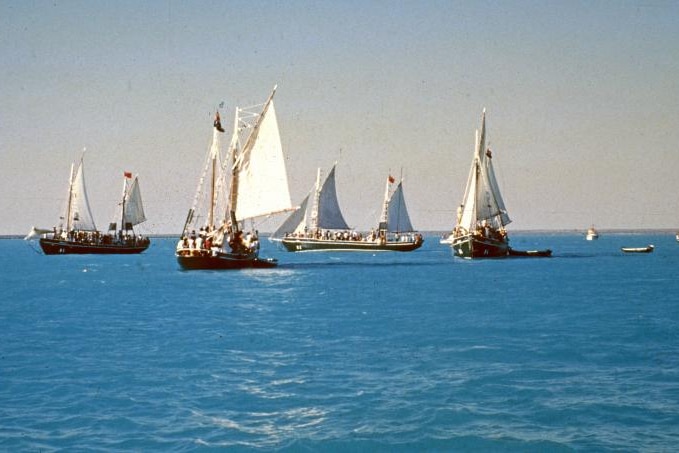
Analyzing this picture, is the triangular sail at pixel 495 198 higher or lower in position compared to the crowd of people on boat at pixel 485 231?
higher

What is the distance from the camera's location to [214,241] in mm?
77688

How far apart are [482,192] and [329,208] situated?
34244 millimetres

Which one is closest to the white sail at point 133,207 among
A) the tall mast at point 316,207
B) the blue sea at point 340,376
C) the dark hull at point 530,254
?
the tall mast at point 316,207

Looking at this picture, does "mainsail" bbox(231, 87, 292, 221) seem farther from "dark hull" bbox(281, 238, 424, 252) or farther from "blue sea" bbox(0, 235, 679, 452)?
"dark hull" bbox(281, 238, 424, 252)

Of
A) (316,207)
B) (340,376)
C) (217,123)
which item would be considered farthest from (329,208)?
(340,376)

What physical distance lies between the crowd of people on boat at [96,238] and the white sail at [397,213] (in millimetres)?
49090

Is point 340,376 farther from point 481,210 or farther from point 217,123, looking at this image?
point 481,210

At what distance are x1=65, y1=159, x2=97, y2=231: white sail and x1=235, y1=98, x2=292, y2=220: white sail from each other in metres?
A: 56.1

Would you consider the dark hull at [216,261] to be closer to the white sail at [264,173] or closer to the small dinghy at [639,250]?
the white sail at [264,173]

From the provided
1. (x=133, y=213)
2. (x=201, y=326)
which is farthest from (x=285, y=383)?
(x=133, y=213)

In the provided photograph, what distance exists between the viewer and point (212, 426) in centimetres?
1811

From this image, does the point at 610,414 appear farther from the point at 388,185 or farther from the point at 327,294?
the point at 388,185

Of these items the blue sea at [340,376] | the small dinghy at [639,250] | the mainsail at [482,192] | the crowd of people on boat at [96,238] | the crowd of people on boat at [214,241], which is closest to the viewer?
the blue sea at [340,376]

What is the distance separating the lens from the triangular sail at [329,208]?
452 ft
